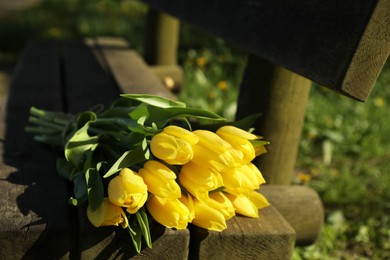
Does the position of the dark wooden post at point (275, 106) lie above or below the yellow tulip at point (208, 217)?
above

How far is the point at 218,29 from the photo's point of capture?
6.89 feet

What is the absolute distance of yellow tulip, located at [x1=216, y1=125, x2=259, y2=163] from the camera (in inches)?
53.4

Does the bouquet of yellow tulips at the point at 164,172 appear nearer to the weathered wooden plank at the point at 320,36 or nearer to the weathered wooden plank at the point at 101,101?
the weathered wooden plank at the point at 101,101

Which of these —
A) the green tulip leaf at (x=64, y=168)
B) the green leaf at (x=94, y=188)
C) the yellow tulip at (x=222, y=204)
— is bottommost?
the green tulip leaf at (x=64, y=168)

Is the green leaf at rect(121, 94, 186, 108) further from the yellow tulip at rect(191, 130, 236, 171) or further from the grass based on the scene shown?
the grass

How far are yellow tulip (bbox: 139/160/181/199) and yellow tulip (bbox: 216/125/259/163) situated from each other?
0.16 meters

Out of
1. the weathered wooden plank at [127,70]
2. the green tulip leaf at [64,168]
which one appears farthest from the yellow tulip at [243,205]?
the weathered wooden plank at [127,70]

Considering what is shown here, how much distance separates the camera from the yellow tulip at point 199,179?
1.30 m

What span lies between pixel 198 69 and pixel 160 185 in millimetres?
3504

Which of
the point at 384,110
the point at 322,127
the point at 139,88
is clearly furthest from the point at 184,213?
the point at 384,110

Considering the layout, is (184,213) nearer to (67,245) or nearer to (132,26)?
(67,245)

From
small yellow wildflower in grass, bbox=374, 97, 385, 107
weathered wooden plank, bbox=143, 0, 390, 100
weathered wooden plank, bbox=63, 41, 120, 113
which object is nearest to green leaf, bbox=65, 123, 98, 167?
weathered wooden plank, bbox=143, 0, 390, 100

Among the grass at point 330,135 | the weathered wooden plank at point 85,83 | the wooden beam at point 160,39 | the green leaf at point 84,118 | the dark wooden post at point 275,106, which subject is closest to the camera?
the green leaf at point 84,118

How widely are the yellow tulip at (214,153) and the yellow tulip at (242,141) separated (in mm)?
39
